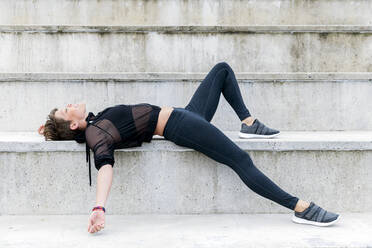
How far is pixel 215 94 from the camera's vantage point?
10.6ft

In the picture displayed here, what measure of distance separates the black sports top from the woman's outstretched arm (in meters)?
0.06

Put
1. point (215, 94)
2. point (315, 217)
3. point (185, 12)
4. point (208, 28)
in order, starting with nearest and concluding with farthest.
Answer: point (315, 217) → point (215, 94) → point (208, 28) → point (185, 12)

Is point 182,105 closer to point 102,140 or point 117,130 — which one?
point 117,130

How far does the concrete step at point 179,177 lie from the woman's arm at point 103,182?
1.03 ft

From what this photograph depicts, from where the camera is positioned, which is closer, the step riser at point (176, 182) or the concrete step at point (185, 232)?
the concrete step at point (185, 232)

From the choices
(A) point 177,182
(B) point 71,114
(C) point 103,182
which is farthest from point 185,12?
(C) point 103,182

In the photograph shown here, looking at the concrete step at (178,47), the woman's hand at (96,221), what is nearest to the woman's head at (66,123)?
the woman's hand at (96,221)

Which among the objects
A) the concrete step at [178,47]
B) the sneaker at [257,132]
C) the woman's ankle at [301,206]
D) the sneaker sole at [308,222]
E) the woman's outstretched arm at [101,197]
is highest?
the concrete step at [178,47]

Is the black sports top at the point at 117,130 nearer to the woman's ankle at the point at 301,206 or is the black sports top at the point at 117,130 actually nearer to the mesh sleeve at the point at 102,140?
the mesh sleeve at the point at 102,140

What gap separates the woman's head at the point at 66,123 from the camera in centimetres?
283

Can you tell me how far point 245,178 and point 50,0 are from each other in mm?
3251

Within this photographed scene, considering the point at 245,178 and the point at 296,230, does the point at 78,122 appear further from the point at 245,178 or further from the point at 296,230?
the point at 296,230

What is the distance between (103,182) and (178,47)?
6.68ft

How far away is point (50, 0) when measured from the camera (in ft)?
15.8
